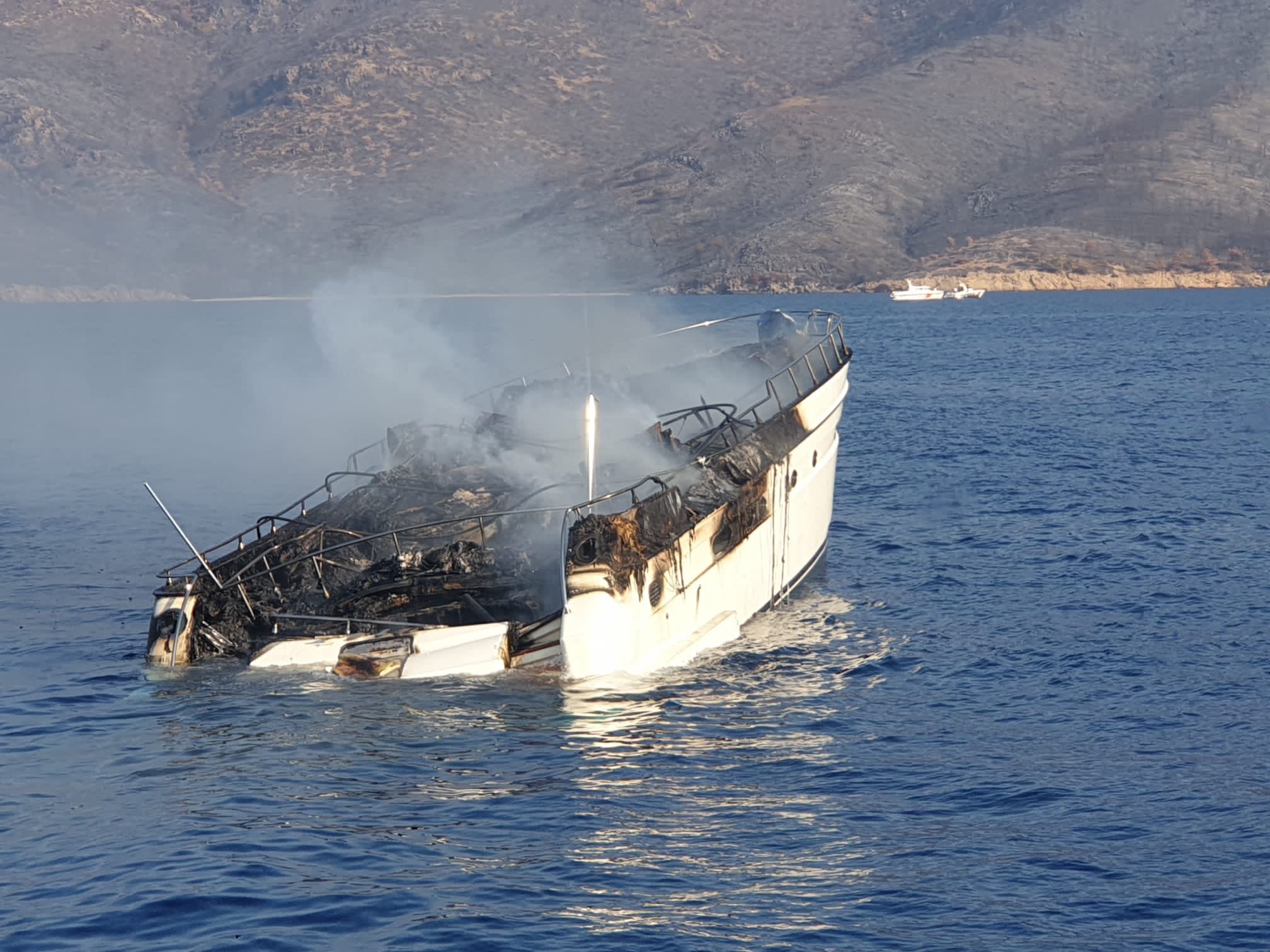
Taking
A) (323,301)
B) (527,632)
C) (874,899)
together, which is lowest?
(874,899)

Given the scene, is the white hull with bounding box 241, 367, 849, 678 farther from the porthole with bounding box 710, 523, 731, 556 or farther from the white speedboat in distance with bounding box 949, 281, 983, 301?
the white speedboat in distance with bounding box 949, 281, 983, 301

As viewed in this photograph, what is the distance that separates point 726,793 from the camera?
17688 millimetres

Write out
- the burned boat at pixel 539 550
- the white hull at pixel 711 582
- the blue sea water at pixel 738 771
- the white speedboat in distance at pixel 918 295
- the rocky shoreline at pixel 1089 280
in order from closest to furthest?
the blue sea water at pixel 738 771, the white hull at pixel 711 582, the burned boat at pixel 539 550, the white speedboat in distance at pixel 918 295, the rocky shoreline at pixel 1089 280

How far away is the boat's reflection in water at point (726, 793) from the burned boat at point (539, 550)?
3.72ft

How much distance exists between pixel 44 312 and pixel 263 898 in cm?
19970

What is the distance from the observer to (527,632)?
21.7 m

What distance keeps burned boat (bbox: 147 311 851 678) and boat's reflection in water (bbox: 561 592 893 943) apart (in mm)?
1135

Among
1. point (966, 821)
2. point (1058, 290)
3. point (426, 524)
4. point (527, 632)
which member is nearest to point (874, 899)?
point (966, 821)

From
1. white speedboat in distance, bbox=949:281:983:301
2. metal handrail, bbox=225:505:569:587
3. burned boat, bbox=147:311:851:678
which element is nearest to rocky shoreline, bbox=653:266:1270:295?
white speedboat in distance, bbox=949:281:983:301

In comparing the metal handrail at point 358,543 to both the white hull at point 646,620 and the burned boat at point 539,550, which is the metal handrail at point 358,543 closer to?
the burned boat at point 539,550

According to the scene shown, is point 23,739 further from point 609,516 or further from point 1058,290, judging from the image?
point 1058,290

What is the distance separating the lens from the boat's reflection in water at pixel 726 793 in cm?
1469

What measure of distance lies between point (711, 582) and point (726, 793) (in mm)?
6754

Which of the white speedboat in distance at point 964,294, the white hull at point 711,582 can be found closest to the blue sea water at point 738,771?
the white hull at point 711,582
